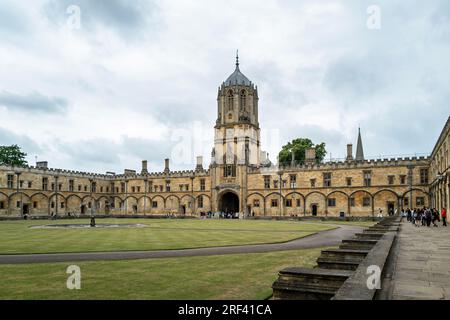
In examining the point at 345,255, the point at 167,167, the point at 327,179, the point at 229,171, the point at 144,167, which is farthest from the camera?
the point at 144,167

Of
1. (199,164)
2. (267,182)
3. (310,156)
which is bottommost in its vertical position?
(267,182)

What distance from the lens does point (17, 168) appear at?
206ft

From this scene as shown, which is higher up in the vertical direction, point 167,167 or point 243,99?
point 243,99

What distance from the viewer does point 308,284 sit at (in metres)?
6.95

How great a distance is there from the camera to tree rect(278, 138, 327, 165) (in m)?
76.1

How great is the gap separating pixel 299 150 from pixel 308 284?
70.4m

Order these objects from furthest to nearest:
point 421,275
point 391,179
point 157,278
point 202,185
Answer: point 202,185, point 391,179, point 157,278, point 421,275

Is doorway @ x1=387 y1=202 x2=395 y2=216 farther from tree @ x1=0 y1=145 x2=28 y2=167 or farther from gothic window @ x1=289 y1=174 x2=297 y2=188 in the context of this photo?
tree @ x1=0 y1=145 x2=28 y2=167

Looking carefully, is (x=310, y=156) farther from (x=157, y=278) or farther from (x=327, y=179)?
(x=157, y=278)

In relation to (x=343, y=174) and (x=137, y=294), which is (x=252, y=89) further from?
(x=137, y=294)

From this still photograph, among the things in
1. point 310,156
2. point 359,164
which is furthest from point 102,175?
point 359,164

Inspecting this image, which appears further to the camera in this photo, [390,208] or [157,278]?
[390,208]

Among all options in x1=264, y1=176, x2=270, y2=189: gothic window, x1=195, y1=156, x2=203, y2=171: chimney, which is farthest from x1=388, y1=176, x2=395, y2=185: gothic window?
x1=195, y1=156, x2=203, y2=171: chimney
